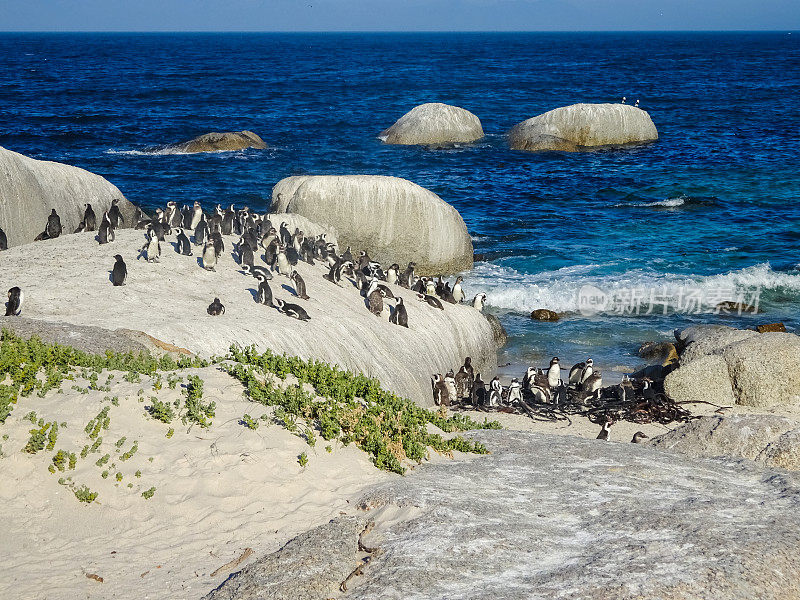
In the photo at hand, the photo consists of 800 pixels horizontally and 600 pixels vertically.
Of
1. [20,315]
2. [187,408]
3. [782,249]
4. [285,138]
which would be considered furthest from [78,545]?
[285,138]

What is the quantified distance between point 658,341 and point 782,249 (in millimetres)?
10618

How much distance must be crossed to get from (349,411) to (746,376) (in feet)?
32.6

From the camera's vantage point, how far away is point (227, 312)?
14000 millimetres

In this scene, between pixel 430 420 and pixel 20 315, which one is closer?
pixel 430 420

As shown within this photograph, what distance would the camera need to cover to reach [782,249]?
28938mm

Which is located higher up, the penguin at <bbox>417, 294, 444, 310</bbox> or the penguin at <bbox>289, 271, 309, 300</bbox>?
the penguin at <bbox>289, 271, 309, 300</bbox>

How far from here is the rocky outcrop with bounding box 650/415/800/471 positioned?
1042 cm

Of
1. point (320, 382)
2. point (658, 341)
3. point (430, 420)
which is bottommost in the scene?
point (658, 341)

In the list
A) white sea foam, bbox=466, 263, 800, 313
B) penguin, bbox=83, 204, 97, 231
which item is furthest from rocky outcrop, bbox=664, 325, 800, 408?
penguin, bbox=83, 204, 97, 231

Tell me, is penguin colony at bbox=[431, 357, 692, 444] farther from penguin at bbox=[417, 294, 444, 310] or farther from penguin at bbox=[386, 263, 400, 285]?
penguin at bbox=[386, 263, 400, 285]

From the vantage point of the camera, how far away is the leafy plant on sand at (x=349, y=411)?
29.4ft

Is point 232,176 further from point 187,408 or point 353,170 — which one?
point 187,408

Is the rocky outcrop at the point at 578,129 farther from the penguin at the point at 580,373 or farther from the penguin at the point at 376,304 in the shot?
the penguin at the point at 376,304

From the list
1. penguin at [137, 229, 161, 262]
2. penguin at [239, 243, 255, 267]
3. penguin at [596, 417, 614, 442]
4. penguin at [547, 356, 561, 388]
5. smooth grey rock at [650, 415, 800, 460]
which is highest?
penguin at [137, 229, 161, 262]
